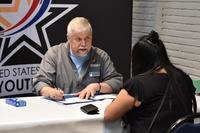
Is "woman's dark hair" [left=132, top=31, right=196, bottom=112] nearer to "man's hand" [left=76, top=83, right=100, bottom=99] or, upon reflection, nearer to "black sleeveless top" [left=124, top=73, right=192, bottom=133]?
"black sleeveless top" [left=124, top=73, right=192, bottom=133]

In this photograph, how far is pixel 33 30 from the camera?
4.03 m

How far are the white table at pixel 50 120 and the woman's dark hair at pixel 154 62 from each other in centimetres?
40

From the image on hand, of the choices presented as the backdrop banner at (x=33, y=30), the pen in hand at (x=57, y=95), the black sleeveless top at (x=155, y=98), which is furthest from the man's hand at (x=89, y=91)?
the backdrop banner at (x=33, y=30)

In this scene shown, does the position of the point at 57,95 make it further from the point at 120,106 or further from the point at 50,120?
the point at 120,106

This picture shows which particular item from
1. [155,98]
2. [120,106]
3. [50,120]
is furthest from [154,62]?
[50,120]

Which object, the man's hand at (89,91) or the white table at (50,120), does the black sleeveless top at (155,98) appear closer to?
the white table at (50,120)

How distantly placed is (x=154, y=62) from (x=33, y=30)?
2168mm

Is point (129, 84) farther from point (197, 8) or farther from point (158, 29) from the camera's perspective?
point (158, 29)

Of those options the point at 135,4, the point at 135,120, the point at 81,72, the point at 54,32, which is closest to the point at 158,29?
the point at 135,4

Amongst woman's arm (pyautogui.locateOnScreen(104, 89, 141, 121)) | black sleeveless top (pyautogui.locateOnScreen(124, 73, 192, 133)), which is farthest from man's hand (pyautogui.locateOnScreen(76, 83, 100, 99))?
black sleeveless top (pyautogui.locateOnScreen(124, 73, 192, 133))

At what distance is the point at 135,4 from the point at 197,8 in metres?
1.25

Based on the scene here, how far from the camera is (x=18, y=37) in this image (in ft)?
13.0

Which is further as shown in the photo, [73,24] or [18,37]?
[18,37]

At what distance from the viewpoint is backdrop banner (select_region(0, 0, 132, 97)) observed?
3904 millimetres
